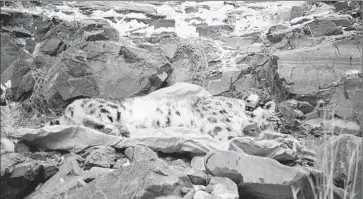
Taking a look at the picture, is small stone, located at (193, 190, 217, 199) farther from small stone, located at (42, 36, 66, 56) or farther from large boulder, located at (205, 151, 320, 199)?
small stone, located at (42, 36, 66, 56)

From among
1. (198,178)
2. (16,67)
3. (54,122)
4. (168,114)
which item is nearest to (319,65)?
(168,114)

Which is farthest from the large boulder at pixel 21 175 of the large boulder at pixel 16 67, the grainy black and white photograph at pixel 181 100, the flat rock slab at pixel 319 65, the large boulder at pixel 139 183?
the flat rock slab at pixel 319 65

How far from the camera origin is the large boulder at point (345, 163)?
8.06 ft

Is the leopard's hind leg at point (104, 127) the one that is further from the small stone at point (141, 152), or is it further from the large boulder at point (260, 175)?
the large boulder at point (260, 175)

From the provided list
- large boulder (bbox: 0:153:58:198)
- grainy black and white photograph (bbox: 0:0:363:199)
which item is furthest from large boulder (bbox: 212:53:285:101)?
large boulder (bbox: 0:153:58:198)

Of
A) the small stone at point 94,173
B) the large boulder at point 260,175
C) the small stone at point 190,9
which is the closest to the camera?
the large boulder at point 260,175

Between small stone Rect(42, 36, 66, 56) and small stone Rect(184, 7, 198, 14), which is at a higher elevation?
small stone Rect(184, 7, 198, 14)

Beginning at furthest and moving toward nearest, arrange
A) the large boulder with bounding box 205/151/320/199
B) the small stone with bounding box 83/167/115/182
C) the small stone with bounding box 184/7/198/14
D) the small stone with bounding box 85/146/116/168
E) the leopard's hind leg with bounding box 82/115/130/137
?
the small stone with bounding box 184/7/198/14, the leopard's hind leg with bounding box 82/115/130/137, the small stone with bounding box 85/146/116/168, the small stone with bounding box 83/167/115/182, the large boulder with bounding box 205/151/320/199

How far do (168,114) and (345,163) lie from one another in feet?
A: 6.01

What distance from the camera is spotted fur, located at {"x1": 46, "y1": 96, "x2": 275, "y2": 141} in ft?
12.1

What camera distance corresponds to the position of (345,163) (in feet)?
8.33

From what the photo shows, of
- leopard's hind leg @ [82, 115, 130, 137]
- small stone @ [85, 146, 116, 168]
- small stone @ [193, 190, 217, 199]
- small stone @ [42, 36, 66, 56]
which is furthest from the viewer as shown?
small stone @ [42, 36, 66, 56]

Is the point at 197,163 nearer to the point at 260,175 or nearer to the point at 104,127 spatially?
the point at 260,175

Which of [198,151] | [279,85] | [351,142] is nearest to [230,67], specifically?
[279,85]
